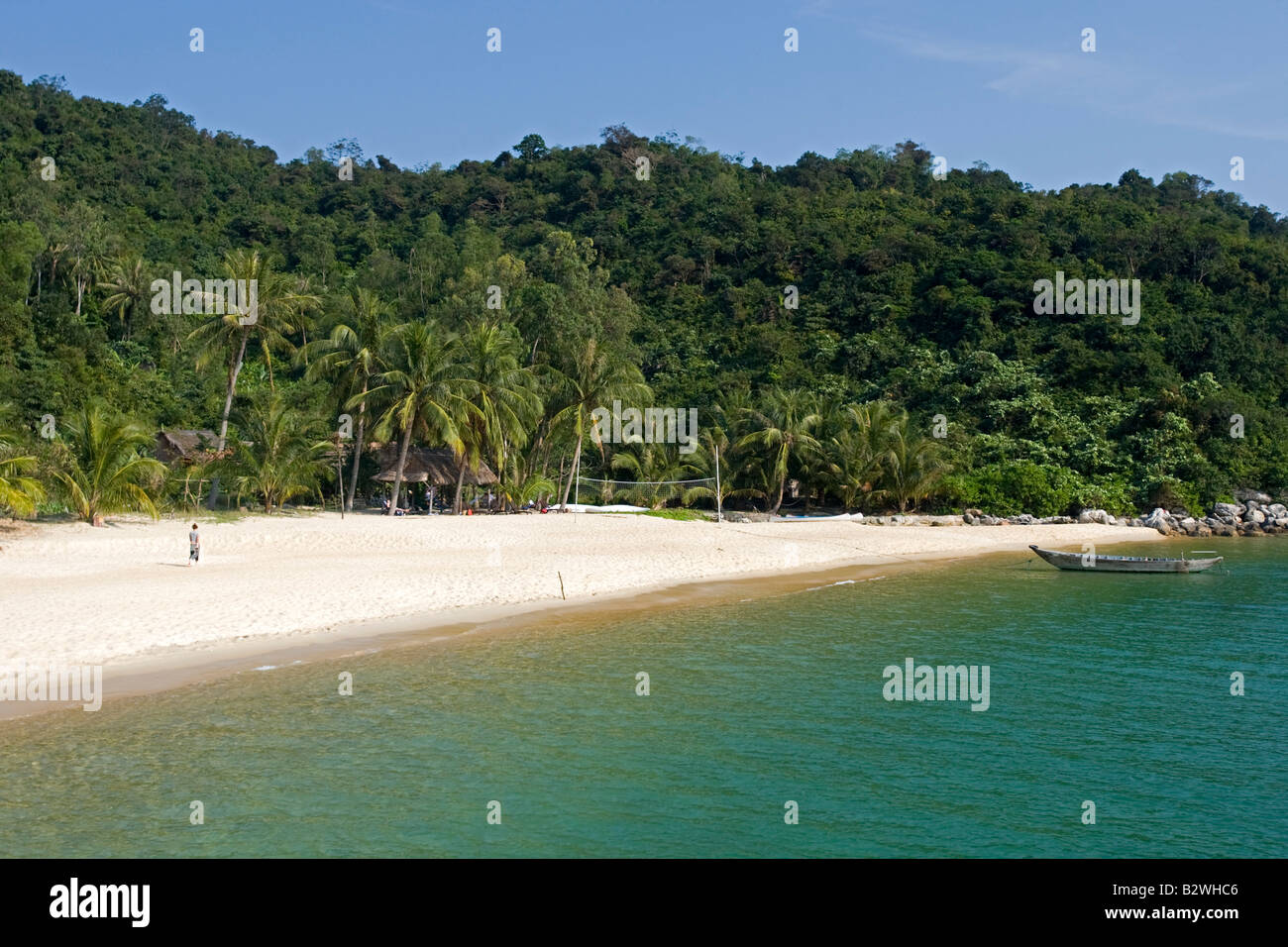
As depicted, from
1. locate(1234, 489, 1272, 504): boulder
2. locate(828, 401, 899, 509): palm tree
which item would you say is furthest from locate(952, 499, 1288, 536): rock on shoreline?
locate(828, 401, 899, 509): palm tree

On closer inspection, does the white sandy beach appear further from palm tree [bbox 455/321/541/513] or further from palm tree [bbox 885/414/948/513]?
palm tree [bbox 885/414/948/513]

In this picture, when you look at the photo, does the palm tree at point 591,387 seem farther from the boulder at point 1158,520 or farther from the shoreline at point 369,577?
the boulder at point 1158,520

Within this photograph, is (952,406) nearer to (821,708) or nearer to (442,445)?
(442,445)

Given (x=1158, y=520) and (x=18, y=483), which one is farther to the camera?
(x=1158, y=520)

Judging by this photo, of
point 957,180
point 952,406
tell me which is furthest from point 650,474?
point 957,180

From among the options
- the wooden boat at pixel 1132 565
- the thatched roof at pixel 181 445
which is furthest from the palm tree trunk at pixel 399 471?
the wooden boat at pixel 1132 565

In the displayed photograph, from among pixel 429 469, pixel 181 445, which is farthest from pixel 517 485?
pixel 181 445

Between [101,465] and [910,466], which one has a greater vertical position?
[910,466]

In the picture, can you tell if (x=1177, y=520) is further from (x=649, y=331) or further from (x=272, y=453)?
(x=272, y=453)
